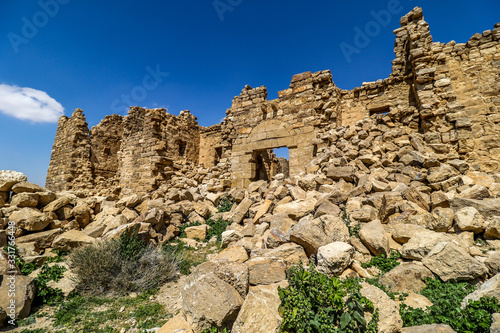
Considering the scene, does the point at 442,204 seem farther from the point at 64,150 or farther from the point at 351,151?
the point at 64,150

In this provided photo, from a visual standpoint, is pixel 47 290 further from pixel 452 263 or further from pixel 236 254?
pixel 452 263

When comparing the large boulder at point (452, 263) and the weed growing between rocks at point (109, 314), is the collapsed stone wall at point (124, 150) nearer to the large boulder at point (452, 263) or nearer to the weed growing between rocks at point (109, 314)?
the weed growing between rocks at point (109, 314)

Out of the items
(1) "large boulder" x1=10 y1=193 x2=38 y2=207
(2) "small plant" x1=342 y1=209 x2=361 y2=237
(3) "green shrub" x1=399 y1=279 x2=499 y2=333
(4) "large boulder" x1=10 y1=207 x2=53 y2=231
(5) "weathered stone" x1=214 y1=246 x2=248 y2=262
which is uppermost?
(1) "large boulder" x1=10 y1=193 x2=38 y2=207

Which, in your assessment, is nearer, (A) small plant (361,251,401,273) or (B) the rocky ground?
(B) the rocky ground

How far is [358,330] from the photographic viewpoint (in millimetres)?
1962

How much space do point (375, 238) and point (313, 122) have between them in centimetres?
529

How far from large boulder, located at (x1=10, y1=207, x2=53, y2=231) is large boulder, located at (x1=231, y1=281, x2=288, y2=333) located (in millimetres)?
5319

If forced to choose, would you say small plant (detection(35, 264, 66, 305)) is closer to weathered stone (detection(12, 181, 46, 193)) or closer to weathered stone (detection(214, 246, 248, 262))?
weathered stone (detection(214, 246, 248, 262))

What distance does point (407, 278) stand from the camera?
8.89 feet

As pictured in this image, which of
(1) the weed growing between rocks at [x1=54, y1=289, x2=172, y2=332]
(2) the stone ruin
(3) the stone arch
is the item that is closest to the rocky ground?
(1) the weed growing between rocks at [x1=54, y1=289, x2=172, y2=332]

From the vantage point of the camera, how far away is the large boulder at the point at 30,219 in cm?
479

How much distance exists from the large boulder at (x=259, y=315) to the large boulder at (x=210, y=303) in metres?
0.16

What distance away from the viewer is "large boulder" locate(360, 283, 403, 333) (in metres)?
2.05

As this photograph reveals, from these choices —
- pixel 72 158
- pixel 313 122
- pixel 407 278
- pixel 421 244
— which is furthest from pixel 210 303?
pixel 72 158
